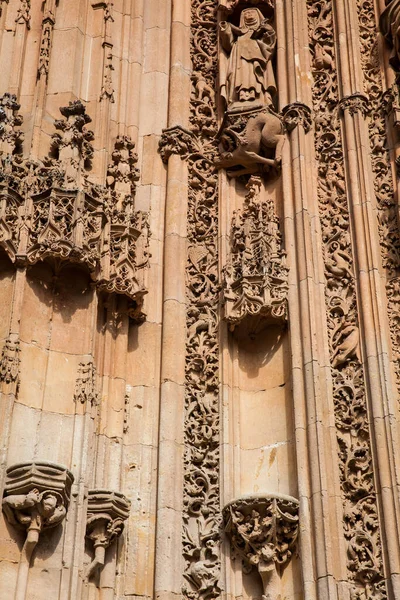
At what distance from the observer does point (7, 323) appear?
1138cm

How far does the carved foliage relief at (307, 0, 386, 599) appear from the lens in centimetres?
1093

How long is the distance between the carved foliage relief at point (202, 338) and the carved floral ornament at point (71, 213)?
69 centimetres

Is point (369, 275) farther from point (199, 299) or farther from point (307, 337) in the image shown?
point (199, 299)

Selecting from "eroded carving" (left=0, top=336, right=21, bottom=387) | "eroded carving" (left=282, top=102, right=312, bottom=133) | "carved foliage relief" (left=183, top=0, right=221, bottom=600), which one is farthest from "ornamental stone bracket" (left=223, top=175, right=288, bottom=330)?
"eroded carving" (left=0, top=336, right=21, bottom=387)

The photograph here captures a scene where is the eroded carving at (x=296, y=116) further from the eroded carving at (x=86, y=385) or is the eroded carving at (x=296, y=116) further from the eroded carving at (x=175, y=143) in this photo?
the eroded carving at (x=86, y=385)

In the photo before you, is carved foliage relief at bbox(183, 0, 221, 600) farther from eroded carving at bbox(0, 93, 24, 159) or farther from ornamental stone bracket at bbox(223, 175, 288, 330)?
eroded carving at bbox(0, 93, 24, 159)

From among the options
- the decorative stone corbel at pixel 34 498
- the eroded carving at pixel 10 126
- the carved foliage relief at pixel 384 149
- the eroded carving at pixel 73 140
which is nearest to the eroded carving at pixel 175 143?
the eroded carving at pixel 73 140

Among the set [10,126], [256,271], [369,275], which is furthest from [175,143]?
[369,275]

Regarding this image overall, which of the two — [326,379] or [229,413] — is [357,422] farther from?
[229,413]

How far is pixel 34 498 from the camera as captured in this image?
34.0 feet

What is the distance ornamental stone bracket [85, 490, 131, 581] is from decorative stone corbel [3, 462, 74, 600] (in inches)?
19.6

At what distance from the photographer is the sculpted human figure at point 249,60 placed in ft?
45.4

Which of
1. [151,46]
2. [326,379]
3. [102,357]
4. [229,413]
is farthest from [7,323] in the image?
[151,46]

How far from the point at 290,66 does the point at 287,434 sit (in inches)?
182
